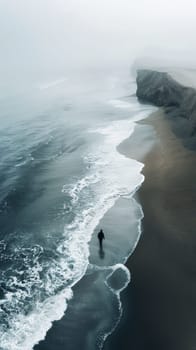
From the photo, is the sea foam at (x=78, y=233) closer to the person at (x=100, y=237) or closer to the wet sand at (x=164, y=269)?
the person at (x=100, y=237)

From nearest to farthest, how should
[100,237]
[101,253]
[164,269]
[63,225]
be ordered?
1. [164,269]
2. [101,253]
3. [100,237]
4. [63,225]

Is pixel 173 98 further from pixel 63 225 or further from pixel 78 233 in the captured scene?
pixel 78 233

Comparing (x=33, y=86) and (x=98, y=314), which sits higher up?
(x=98, y=314)

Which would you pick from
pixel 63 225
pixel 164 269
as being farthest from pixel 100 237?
pixel 164 269

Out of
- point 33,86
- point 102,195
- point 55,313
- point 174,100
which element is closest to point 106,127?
point 174,100

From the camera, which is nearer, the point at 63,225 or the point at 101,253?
the point at 101,253

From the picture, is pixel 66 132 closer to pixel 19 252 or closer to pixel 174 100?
pixel 174 100
